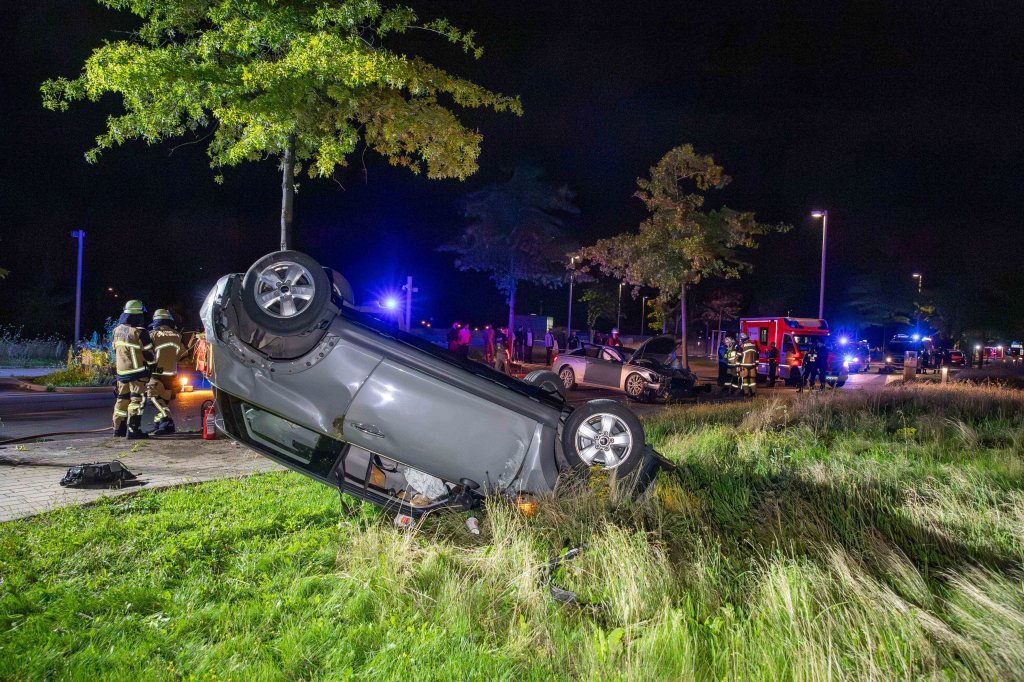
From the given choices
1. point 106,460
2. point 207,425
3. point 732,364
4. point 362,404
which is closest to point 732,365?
point 732,364

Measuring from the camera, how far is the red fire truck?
21.0m

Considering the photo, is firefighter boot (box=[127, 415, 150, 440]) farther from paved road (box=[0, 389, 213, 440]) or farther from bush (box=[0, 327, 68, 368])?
bush (box=[0, 327, 68, 368])

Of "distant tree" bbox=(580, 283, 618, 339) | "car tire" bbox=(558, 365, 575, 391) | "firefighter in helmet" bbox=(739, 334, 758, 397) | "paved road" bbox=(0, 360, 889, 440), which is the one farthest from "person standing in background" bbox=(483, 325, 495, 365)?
"distant tree" bbox=(580, 283, 618, 339)

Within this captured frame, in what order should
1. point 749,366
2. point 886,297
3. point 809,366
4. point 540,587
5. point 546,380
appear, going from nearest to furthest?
point 540,587
point 546,380
point 749,366
point 809,366
point 886,297

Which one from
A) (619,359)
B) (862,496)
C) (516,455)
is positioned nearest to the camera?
(516,455)

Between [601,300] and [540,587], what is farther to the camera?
[601,300]

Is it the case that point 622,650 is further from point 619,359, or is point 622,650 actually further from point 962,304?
point 962,304

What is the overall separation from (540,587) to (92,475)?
4420mm

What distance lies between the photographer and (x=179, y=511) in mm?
4973

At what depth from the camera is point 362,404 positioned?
4.23 m

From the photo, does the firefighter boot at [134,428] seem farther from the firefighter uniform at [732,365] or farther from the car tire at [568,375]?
the firefighter uniform at [732,365]

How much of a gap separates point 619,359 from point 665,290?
7.60 metres

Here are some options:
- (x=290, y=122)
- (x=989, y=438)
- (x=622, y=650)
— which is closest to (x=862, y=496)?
(x=622, y=650)

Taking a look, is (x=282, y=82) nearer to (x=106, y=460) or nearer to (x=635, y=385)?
(x=106, y=460)
